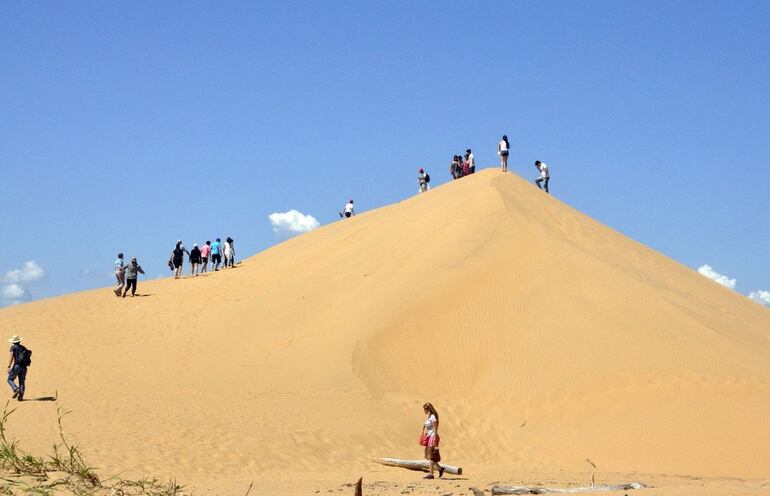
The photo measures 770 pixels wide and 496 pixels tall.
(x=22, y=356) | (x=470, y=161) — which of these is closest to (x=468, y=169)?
(x=470, y=161)

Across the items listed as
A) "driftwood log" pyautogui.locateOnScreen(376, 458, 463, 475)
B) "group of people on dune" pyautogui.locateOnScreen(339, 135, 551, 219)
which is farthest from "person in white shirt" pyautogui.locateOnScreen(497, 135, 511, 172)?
"driftwood log" pyautogui.locateOnScreen(376, 458, 463, 475)

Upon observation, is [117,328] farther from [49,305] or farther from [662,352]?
[662,352]

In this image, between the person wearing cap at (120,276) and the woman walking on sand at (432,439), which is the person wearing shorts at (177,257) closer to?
the person wearing cap at (120,276)

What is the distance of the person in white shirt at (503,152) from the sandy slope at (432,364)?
242 cm

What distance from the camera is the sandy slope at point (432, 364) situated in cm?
1655

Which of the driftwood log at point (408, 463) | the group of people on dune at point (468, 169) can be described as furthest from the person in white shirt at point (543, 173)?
the driftwood log at point (408, 463)

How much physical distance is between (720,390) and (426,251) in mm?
9959

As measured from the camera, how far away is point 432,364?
20625 mm

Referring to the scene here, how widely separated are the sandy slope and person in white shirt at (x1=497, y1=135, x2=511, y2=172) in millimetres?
2418

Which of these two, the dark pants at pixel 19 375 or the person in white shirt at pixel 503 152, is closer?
the dark pants at pixel 19 375

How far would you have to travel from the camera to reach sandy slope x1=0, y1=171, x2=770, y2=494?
16.5 m

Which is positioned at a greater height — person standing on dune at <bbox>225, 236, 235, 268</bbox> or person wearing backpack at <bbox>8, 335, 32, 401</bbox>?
person standing on dune at <bbox>225, 236, 235, 268</bbox>

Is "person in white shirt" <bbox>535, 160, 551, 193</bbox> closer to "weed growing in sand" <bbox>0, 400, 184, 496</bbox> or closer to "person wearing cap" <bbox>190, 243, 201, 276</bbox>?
"person wearing cap" <bbox>190, 243, 201, 276</bbox>

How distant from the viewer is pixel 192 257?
110 ft
